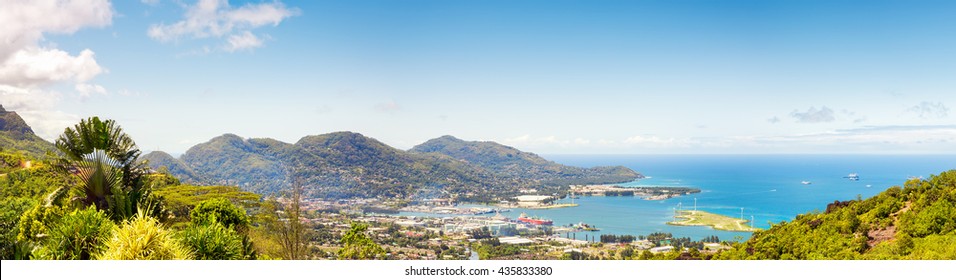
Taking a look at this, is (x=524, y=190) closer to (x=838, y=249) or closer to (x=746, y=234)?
(x=746, y=234)

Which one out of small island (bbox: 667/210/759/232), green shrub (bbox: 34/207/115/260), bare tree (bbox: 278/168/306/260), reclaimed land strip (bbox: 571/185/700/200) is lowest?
small island (bbox: 667/210/759/232)

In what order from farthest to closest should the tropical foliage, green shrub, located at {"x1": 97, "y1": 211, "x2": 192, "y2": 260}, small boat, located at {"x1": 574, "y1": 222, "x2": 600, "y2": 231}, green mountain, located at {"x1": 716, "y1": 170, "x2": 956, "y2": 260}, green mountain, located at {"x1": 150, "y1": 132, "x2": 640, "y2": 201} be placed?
1. green mountain, located at {"x1": 150, "y1": 132, "x2": 640, "y2": 201}
2. small boat, located at {"x1": 574, "y1": 222, "x2": 600, "y2": 231}
3. the tropical foliage
4. green mountain, located at {"x1": 716, "y1": 170, "x2": 956, "y2": 260}
5. green shrub, located at {"x1": 97, "y1": 211, "x2": 192, "y2": 260}

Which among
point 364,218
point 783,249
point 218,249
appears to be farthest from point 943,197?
point 364,218

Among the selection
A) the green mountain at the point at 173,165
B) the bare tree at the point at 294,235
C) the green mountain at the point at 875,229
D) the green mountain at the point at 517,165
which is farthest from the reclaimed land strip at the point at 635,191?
the bare tree at the point at 294,235

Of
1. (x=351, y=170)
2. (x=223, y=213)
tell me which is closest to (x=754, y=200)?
(x=351, y=170)

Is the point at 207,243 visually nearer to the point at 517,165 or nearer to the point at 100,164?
the point at 100,164

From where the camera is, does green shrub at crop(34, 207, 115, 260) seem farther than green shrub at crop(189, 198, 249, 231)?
No

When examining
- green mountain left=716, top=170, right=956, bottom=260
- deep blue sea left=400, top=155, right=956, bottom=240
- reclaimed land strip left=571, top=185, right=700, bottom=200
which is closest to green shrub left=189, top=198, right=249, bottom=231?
green mountain left=716, top=170, right=956, bottom=260

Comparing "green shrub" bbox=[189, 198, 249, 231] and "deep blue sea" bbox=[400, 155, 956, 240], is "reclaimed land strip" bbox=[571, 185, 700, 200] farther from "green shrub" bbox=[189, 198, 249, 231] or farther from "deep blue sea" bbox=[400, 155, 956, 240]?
"green shrub" bbox=[189, 198, 249, 231]
